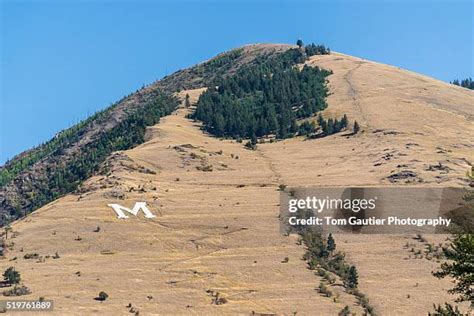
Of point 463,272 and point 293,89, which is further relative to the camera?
point 293,89

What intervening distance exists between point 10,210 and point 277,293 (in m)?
83.8

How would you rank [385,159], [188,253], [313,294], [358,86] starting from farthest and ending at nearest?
[358,86]
[385,159]
[188,253]
[313,294]

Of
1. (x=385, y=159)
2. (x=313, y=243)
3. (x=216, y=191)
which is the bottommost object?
(x=313, y=243)

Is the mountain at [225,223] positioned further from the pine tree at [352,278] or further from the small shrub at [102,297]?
the pine tree at [352,278]

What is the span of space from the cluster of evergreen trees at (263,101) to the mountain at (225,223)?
4.11 m

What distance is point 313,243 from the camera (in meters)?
66.9

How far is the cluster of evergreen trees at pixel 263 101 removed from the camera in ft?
427

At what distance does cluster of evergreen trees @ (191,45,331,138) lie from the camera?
13000cm

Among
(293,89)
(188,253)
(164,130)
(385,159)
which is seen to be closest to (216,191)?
Result: (188,253)

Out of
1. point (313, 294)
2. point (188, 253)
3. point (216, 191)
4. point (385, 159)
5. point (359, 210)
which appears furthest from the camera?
point (385, 159)

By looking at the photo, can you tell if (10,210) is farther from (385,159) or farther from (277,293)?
(277,293)

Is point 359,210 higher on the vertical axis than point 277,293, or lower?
higher

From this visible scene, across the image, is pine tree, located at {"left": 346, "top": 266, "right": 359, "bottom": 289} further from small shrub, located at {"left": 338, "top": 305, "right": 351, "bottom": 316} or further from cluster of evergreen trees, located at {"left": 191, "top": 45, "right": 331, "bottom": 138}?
cluster of evergreen trees, located at {"left": 191, "top": 45, "right": 331, "bottom": 138}

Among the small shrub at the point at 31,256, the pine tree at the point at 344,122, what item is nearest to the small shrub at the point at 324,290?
the small shrub at the point at 31,256
